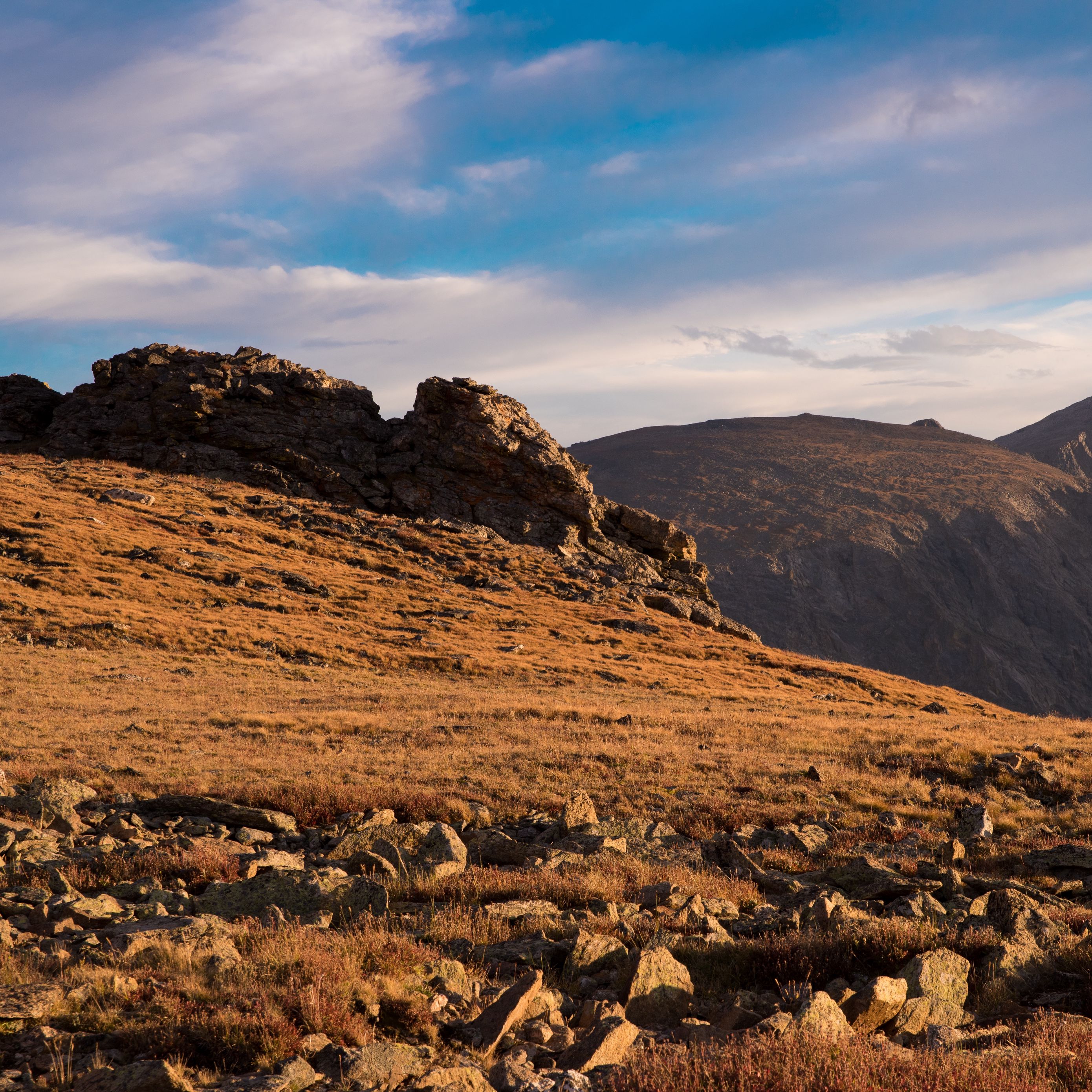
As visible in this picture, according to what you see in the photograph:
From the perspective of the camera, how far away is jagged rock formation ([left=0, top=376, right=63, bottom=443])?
246ft

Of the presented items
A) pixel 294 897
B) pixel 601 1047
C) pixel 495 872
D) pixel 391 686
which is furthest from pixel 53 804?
pixel 391 686

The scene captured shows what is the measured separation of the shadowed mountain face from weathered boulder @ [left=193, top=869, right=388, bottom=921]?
114 metres

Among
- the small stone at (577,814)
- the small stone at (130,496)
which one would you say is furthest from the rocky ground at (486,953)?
the small stone at (130,496)

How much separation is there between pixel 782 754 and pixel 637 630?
3288 cm

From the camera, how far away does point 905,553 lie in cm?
13425

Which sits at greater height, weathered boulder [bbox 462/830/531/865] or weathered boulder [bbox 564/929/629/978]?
weathered boulder [bbox 564/929/629/978]

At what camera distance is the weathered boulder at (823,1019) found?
16.7 feet

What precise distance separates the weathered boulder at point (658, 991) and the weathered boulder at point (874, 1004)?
49.6 inches

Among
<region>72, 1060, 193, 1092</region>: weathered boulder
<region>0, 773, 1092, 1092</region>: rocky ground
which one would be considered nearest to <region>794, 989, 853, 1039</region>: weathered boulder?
<region>0, 773, 1092, 1092</region>: rocky ground

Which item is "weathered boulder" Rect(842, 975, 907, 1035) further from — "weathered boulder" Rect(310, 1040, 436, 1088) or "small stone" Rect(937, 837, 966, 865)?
"small stone" Rect(937, 837, 966, 865)

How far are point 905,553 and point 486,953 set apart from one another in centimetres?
14235

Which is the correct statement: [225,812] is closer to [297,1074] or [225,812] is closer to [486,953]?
[486,953]

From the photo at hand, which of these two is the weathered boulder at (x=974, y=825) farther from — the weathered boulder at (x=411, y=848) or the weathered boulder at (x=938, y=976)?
the weathered boulder at (x=411, y=848)

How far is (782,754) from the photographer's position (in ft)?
64.9
